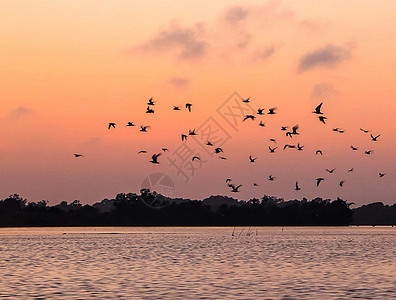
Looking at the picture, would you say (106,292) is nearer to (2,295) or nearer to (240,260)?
(2,295)

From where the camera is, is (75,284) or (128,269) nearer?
(75,284)

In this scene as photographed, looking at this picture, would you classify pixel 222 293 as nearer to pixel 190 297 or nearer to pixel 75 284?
pixel 190 297

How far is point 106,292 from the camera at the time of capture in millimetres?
48094

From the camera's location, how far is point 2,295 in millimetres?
46219

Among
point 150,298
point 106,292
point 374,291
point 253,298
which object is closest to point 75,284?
point 106,292

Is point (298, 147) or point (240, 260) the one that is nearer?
point (298, 147)

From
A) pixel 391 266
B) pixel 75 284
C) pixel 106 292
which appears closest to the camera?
pixel 106 292

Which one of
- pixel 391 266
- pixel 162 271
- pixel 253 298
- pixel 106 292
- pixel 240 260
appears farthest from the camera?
pixel 240 260

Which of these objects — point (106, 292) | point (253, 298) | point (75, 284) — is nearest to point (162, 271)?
point (75, 284)

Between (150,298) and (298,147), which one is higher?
(298,147)

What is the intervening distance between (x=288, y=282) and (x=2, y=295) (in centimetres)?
1966

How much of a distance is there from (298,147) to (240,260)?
13925 millimetres

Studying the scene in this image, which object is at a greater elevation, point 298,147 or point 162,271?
point 298,147

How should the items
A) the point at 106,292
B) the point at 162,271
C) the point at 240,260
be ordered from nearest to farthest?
the point at 106,292 → the point at 162,271 → the point at 240,260
